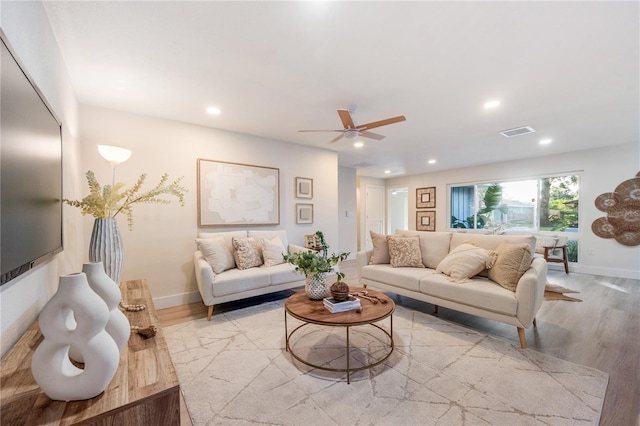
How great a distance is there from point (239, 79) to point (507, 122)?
335 cm

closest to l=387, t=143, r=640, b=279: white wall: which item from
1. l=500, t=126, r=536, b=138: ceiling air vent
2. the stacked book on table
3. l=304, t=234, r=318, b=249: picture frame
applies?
l=500, t=126, r=536, b=138: ceiling air vent

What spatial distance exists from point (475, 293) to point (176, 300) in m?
3.40

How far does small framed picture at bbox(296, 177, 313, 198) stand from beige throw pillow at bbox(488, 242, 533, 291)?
2919 millimetres

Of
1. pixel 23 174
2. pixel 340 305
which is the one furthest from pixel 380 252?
pixel 23 174

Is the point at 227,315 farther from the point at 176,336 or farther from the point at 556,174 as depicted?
the point at 556,174

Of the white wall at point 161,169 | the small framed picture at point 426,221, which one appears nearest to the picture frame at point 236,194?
the white wall at point 161,169

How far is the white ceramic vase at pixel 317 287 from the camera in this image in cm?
227

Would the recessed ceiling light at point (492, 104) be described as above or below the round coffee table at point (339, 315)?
above

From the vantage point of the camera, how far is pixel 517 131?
386cm

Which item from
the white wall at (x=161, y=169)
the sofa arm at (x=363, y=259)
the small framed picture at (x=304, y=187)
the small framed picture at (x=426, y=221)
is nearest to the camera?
the white wall at (x=161, y=169)

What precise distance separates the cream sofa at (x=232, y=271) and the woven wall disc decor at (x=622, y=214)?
5.54 metres

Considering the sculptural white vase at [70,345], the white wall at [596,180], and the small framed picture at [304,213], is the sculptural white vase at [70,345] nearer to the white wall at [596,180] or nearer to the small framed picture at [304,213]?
the small framed picture at [304,213]

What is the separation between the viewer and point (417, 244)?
3467 mm

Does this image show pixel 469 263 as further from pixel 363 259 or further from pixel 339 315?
pixel 339 315
